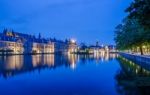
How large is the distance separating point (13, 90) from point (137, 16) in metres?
13.6

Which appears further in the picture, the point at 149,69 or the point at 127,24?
the point at 127,24

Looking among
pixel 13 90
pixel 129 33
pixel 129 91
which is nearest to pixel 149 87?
pixel 129 91

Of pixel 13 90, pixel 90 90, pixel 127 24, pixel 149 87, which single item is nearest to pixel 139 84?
pixel 149 87

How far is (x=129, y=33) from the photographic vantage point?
57.8 m

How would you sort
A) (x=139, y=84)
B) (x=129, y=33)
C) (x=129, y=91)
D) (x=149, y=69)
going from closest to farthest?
(x=129, y=91) → (x=139, y=84) → (x=149, y=69) → (x=129, y=33)

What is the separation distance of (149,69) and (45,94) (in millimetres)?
16887

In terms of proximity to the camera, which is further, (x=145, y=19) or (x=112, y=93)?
(x=112, y=93)

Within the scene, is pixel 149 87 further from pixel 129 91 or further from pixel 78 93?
pixel 78 93

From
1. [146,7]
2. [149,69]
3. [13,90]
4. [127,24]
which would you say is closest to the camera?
[146,7]

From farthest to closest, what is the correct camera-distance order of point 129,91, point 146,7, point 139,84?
point 139,84 → point 129,91 → point 146,7

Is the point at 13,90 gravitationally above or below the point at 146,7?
below

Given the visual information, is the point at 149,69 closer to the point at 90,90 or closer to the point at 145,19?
the point at 90,90

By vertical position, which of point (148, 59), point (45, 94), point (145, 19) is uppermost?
point (145, 19)

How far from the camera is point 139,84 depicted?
27.3 m
